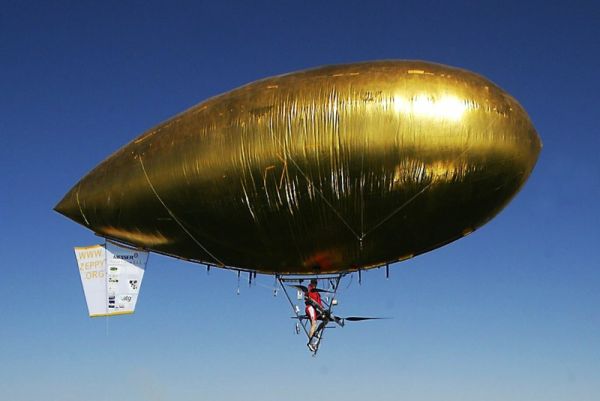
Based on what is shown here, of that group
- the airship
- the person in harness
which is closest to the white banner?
the airship

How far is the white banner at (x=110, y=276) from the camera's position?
845 inches

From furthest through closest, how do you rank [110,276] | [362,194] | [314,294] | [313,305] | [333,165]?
[314,294] < [313,305] < [110,276] < [362,194] < [333,165]

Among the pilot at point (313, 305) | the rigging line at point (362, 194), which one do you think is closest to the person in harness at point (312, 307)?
the pilot at point (313, 305)

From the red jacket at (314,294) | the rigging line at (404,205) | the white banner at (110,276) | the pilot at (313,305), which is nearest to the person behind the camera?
the rigging line at (404,205)

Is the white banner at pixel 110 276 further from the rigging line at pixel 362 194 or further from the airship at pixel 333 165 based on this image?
the rigging line at pixel 362 194

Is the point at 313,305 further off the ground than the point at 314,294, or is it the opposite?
the point at 314,294

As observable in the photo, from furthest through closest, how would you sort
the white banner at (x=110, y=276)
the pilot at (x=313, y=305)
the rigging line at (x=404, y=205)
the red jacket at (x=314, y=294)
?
the red jacket at (x=314, y=294) < the pilot at (x=313, y=305) < the white banner at (x=110, y=276) < the rigging line at (x=404, y=205)

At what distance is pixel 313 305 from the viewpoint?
21.9 metres

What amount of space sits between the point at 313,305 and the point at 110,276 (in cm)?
656

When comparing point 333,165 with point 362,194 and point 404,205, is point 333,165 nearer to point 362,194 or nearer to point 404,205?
point 362,194

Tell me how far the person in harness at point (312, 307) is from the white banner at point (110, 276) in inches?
214

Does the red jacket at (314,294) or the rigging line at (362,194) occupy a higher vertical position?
the rigging line at (362,194)

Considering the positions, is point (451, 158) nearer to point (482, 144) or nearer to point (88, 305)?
point (482, 144)

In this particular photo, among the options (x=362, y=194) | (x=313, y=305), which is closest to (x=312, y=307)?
(x=313, y=305)
